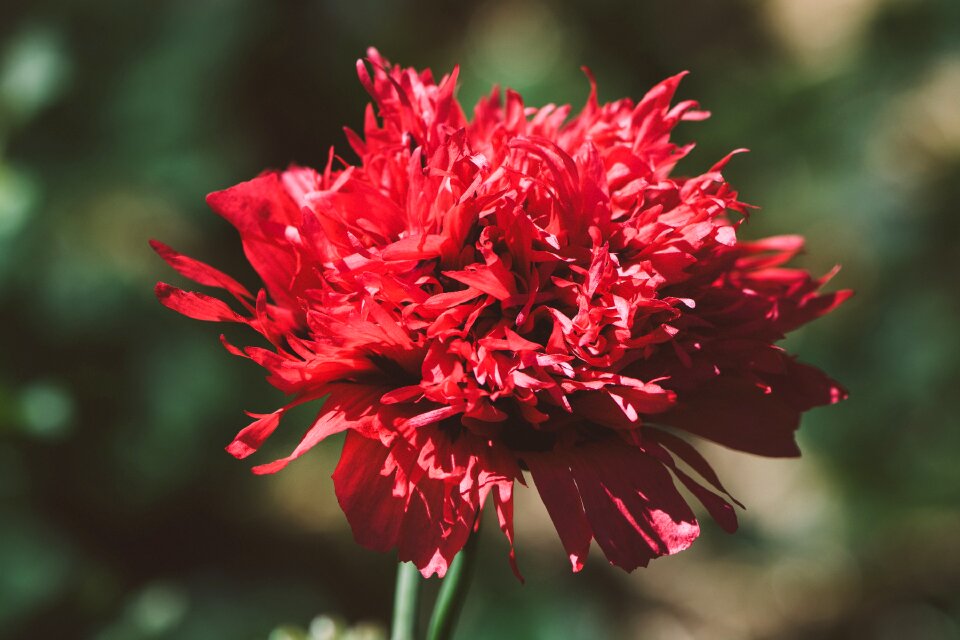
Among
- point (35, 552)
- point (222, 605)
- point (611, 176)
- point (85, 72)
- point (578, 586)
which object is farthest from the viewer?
point (578, 586)

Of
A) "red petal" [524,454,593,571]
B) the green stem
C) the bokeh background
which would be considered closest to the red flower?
"red petal" [524,454,593,571]

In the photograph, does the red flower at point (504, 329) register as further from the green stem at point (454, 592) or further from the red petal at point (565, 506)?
the green stem at point (454, 592)

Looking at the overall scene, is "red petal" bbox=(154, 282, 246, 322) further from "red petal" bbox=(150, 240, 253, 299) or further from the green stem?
the green stem

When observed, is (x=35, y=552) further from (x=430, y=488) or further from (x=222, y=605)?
(x=430, y=488)

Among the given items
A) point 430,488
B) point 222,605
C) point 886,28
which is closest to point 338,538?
point 222,605

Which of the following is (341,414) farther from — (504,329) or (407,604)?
(407,604)
